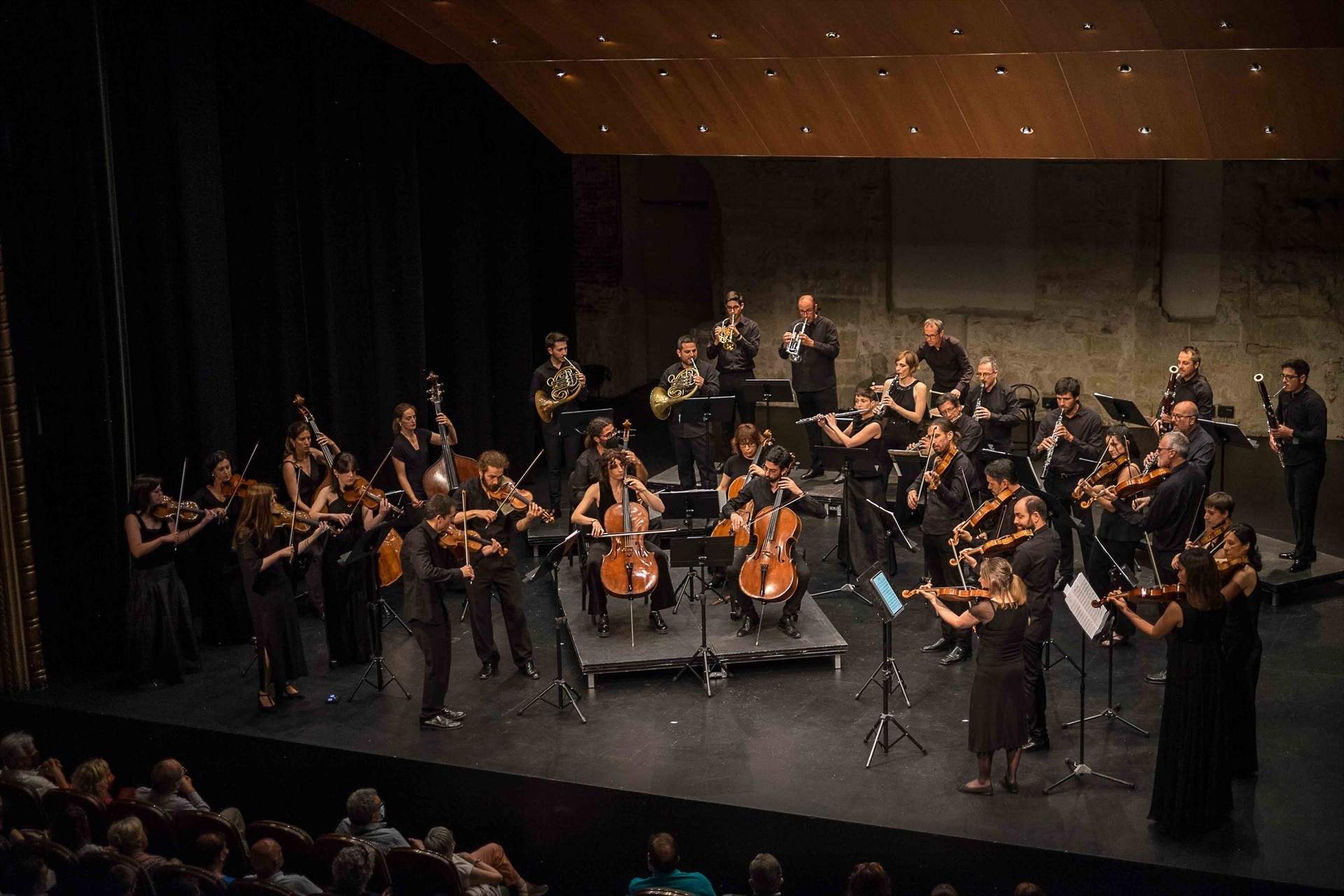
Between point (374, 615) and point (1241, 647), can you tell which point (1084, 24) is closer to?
point (1241, 647)

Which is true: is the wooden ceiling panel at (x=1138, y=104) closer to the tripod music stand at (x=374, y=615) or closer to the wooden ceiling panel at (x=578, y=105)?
the wooden ceiling panel at (x=578, y=105)

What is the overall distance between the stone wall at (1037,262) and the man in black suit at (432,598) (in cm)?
823

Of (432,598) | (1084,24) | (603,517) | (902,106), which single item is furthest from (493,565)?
(902,106)

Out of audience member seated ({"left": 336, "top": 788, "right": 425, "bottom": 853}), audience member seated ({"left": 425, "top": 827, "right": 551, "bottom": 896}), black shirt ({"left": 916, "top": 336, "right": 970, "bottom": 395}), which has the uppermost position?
black shirt ({"left": 916, "top": 336, "right": 970, "bottom": 395})

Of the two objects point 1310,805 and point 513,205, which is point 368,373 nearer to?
point 513,205

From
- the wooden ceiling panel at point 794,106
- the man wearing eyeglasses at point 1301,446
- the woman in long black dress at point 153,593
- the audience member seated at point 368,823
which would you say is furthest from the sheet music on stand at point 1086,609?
the wooden ceiling panel at point 794,106

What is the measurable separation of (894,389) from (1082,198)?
439 cm

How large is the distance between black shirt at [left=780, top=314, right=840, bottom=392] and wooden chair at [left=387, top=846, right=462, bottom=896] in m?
7.15

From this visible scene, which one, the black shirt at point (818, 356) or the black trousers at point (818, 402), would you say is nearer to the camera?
the black shirt at point (818, 356)

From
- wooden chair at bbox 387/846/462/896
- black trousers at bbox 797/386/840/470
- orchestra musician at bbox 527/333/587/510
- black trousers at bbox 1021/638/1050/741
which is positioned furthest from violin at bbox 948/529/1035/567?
black trousers at bbox 797/386/840/470

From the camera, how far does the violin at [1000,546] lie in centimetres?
814

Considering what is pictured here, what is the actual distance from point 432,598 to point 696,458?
3.95 m

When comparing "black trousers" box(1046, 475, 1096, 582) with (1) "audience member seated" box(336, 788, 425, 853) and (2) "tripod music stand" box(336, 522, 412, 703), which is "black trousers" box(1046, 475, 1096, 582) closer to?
(2) "tripod music stand" box(336, 522, 412, 703)

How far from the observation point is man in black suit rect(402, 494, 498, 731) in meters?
8.46
